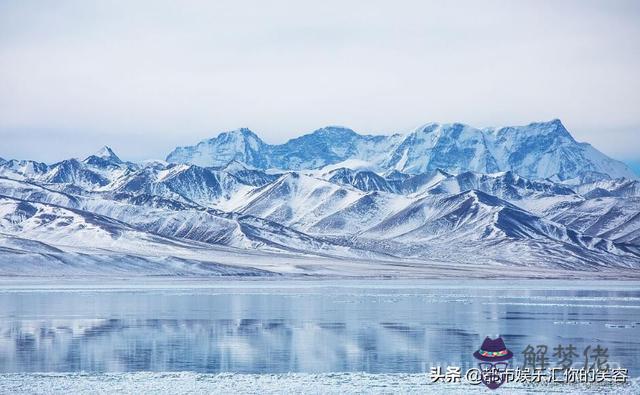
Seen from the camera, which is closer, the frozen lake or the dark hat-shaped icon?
the dark hat-shaped icon

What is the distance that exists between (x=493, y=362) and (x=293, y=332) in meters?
17.8

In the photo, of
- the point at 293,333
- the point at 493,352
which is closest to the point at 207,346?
the point at 293,333

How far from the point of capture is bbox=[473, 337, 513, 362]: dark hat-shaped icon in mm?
43688

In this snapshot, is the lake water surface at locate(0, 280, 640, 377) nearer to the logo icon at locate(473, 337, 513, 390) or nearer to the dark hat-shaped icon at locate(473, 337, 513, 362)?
the dark hat-shaped icon at locate(473, 337, 513, 362)

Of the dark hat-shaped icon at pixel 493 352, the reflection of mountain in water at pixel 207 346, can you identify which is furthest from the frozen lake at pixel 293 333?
the dark hat-shaped icon at pixel 493 352

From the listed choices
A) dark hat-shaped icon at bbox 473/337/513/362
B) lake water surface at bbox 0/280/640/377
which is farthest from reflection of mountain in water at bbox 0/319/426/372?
dark hat-shaped icon at bbox 473/337/513/362

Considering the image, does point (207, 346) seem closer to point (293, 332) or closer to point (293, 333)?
point (293, 333)

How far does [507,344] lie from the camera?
168 ft

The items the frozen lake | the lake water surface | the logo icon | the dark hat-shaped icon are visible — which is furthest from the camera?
the lake water surface

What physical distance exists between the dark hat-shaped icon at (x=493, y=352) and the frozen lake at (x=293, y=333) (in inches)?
21.9

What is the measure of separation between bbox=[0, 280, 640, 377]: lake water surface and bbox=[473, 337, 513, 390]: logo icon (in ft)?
2.56

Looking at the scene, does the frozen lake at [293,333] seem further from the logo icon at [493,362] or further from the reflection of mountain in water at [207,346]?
the logo icon at [493,362]

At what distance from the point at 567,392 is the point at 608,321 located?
29694 mm

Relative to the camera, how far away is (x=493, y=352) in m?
45.3
